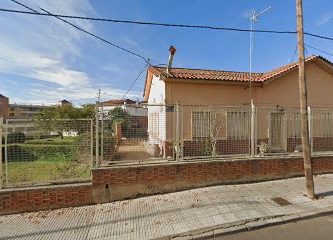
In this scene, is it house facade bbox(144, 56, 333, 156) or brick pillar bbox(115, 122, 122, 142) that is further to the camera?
house facade bbox(144, 56, 333, 156)

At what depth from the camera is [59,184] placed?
7547 millimetres

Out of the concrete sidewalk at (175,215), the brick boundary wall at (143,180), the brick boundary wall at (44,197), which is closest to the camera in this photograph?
the concrete sidewalk at (175,215)

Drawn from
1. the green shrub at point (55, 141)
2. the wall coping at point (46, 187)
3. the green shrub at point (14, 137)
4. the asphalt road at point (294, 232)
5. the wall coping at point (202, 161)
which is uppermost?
the green shrub at point (14, 137)

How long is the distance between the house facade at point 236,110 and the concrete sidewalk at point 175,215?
1.76 metres

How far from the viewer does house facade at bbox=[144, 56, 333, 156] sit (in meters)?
9.07

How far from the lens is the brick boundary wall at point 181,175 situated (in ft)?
25.4

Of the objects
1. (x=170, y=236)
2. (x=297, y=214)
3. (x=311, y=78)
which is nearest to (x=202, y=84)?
(x=311, y=78)

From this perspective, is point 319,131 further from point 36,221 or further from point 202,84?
point 36,221

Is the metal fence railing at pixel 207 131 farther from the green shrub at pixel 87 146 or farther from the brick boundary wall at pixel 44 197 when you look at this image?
the brick boundary wall at pixel 44 197

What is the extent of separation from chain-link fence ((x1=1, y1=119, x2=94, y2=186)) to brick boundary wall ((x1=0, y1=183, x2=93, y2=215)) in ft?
0.98

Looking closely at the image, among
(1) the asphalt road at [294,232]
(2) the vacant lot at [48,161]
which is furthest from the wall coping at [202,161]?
(1) the asphalt road at [294,232]

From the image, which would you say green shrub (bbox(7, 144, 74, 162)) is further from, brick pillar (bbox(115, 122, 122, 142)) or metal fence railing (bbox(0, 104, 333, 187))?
brick pillar (bbox(115, 122, 122, 142))

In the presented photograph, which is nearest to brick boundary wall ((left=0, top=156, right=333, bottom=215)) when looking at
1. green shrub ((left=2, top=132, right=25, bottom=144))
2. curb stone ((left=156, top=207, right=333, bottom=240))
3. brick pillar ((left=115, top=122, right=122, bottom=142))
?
brick pillar ((left=115, top=122, right=122, bottom=142))

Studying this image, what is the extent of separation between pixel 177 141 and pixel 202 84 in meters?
→ 4.08
